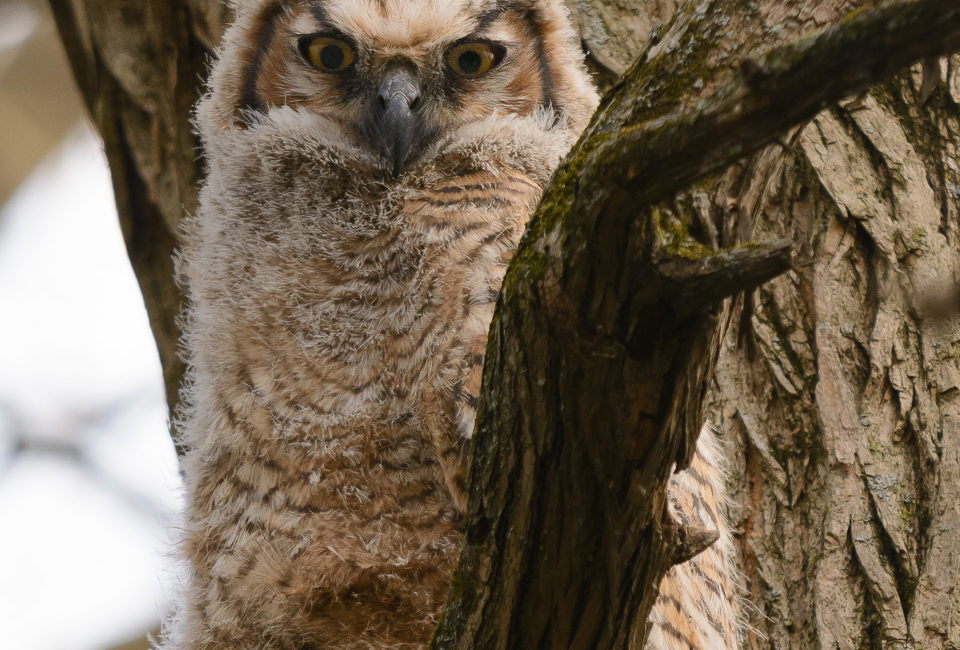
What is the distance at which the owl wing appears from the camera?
1794 millimetres

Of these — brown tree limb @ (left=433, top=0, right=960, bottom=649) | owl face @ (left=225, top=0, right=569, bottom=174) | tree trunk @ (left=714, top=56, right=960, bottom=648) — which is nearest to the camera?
brown tree limb @ (left=433, top=0, right=960, bottom=649)

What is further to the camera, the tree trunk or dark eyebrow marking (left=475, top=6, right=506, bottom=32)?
dark eyebrow marking (left=475, top=6, right=506, bottom=32)

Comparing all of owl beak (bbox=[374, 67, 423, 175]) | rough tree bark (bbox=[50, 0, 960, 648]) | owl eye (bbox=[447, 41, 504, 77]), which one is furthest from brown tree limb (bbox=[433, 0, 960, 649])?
owl eye (bbox=[447, 41, 504, 77])

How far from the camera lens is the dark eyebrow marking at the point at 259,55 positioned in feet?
8.04

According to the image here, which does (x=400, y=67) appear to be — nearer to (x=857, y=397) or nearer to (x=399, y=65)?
(x=399, y=65)

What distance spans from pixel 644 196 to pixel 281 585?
4.26ft

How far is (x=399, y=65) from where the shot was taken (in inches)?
88.9

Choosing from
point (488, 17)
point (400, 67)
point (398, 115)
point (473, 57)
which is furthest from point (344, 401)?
point (488, 17)

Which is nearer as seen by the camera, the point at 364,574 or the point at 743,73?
the point at 743,73

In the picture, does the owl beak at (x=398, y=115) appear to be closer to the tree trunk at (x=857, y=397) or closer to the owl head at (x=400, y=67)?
the owl head at (x=400, y=67)

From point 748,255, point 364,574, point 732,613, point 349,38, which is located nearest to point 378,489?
point 364,574

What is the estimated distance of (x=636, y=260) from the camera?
1009 millimetres

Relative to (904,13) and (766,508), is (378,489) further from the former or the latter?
(904,13)

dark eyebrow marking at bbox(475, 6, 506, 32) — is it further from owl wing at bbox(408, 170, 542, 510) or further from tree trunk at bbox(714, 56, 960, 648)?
tree trunk at bbox(714, 56, 960, 648)
